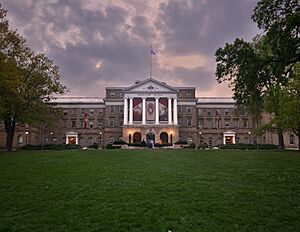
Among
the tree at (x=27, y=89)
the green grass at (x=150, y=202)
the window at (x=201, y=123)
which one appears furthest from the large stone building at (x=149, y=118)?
the green grass at (x=150, y=202)

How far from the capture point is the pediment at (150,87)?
251ft

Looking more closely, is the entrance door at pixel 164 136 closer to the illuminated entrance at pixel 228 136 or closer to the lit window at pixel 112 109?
the lit window at pixel 112 109

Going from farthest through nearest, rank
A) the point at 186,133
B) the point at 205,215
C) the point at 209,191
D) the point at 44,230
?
1. the point at 186,133
2. the point at 209,191
3. the point at 205,215
4. the point at 44,230

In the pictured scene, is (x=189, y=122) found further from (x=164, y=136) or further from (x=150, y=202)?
(x=150, y=202)

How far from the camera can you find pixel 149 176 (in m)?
14.4

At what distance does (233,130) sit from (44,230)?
79.7 meters

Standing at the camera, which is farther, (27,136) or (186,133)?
(186,133)

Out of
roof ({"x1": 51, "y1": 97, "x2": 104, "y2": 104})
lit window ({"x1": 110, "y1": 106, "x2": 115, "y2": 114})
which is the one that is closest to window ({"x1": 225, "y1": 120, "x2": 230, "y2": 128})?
lit window ({"x1": 110, "y1": 106, "x2": 115, "y2": 114})

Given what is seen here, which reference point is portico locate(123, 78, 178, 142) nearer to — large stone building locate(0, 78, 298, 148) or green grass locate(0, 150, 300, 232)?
large stone building locate(0, 78, 298, 148)

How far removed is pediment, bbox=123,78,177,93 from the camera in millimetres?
76438

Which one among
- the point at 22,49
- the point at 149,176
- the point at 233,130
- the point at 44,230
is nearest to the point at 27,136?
the point at 22,49

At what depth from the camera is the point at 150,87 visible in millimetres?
76438

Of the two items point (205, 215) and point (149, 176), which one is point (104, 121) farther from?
point (205, 215)

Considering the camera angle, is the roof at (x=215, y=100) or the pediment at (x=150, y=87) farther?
the roof at (x=215, y=100)
